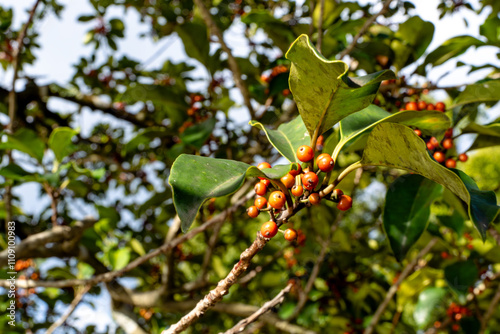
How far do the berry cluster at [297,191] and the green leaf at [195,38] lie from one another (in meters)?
1.29

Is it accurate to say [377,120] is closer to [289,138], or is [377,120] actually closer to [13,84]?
[289,138]

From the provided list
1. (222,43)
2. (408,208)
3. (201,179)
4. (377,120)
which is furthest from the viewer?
(222,43)

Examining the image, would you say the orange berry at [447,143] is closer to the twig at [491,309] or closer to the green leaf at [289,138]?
the green leaf at [289,138]

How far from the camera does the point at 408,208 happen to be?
44.2 inches

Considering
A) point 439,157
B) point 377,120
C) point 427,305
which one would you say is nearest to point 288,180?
point 377,120

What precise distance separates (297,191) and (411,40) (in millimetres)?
1200

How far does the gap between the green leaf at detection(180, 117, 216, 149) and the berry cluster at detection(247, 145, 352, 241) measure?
86cm

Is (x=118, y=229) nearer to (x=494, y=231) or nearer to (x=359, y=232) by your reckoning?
(x=359, y=232)

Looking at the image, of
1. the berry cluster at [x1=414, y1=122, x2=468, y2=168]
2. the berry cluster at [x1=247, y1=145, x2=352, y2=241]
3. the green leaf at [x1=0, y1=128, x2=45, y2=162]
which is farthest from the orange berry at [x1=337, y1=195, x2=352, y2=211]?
the green leaf at [x1=0, y1=128, x2=45, y2=162]

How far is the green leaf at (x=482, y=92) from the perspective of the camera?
3.83 ft

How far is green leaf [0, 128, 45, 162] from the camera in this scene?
5.33ft

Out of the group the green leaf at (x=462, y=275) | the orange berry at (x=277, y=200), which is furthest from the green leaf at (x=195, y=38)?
Answer: the green leaf at (x=462, y=275)

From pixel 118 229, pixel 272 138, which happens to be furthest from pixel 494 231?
pixel 118 229

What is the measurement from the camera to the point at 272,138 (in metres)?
0.88
